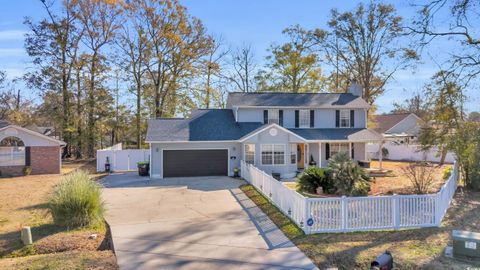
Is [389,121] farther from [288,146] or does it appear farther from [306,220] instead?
[306,220]

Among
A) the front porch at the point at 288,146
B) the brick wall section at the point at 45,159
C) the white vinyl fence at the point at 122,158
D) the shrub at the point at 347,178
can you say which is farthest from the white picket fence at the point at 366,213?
the brick wall section at the point at 45,159

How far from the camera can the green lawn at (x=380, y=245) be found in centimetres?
698

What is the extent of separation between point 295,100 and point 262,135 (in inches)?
238

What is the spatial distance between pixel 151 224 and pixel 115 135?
35.2 m

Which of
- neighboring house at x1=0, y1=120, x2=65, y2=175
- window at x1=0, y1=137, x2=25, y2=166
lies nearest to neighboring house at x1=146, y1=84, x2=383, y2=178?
neighboring house at x1=0, y1=120, x2=65, y2=175

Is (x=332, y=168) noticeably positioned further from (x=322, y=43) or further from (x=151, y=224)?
(x=322, y=43)

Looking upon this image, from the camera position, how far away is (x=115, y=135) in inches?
1676

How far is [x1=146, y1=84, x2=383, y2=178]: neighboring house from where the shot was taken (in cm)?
2064

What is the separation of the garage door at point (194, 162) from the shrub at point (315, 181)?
841 cm

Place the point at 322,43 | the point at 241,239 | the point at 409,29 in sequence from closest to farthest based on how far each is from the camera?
the point at 241,239 → the point at 409,29 → the point at 322,43

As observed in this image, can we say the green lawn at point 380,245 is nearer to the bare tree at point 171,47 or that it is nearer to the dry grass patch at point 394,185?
the dry grass patch at point 394,185

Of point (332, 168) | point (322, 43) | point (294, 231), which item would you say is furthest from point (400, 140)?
point (294, 231)

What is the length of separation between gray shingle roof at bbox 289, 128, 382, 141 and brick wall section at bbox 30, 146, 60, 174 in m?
16.7

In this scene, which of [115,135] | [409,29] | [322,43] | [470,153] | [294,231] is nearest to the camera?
[294,231]
